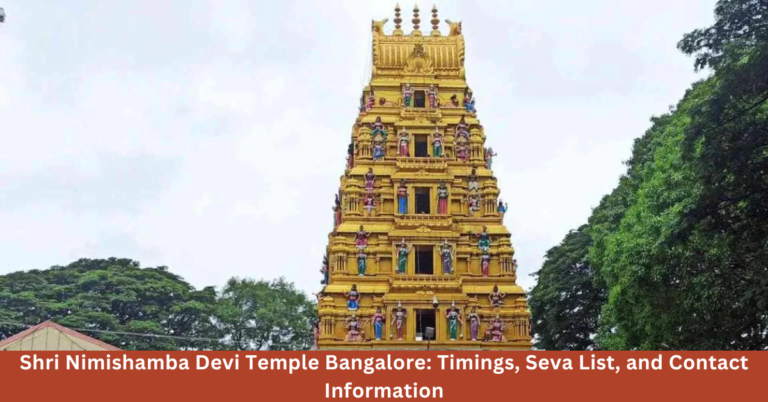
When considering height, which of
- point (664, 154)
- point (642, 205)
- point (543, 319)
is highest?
point (664, 154)

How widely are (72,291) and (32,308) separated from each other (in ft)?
7.45

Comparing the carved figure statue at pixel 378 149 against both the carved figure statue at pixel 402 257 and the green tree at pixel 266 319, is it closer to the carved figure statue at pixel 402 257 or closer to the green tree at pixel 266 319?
the carved figure statue at pixel 402 257

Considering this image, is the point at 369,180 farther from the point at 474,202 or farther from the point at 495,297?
the point at 495,297

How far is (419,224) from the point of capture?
33688mm

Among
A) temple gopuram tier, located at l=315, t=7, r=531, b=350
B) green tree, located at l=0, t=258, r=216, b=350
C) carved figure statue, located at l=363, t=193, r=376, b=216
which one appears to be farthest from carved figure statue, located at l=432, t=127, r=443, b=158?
green tree, located at l=0, t=258, r=216, b=350

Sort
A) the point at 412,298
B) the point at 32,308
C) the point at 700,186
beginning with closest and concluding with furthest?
the point at 700,186 < the point at 412,298 < the point at 32,308

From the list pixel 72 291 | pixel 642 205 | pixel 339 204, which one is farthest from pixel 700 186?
pixel 72 291

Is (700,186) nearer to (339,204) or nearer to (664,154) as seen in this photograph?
(664,154)

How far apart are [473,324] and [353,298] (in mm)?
4363

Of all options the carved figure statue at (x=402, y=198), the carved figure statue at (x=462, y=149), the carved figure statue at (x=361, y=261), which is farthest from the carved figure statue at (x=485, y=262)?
the carved figure statue at (x=361, y=261)

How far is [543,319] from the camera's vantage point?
125ft

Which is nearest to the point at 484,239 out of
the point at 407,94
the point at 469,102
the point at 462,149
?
the point at 462,149

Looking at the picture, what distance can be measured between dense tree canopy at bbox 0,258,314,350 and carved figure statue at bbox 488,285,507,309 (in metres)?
16.4

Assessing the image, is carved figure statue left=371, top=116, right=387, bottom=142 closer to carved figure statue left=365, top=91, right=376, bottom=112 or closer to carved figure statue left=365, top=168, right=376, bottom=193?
carved figure statue left=365, top=91, right=376, bottom=112
